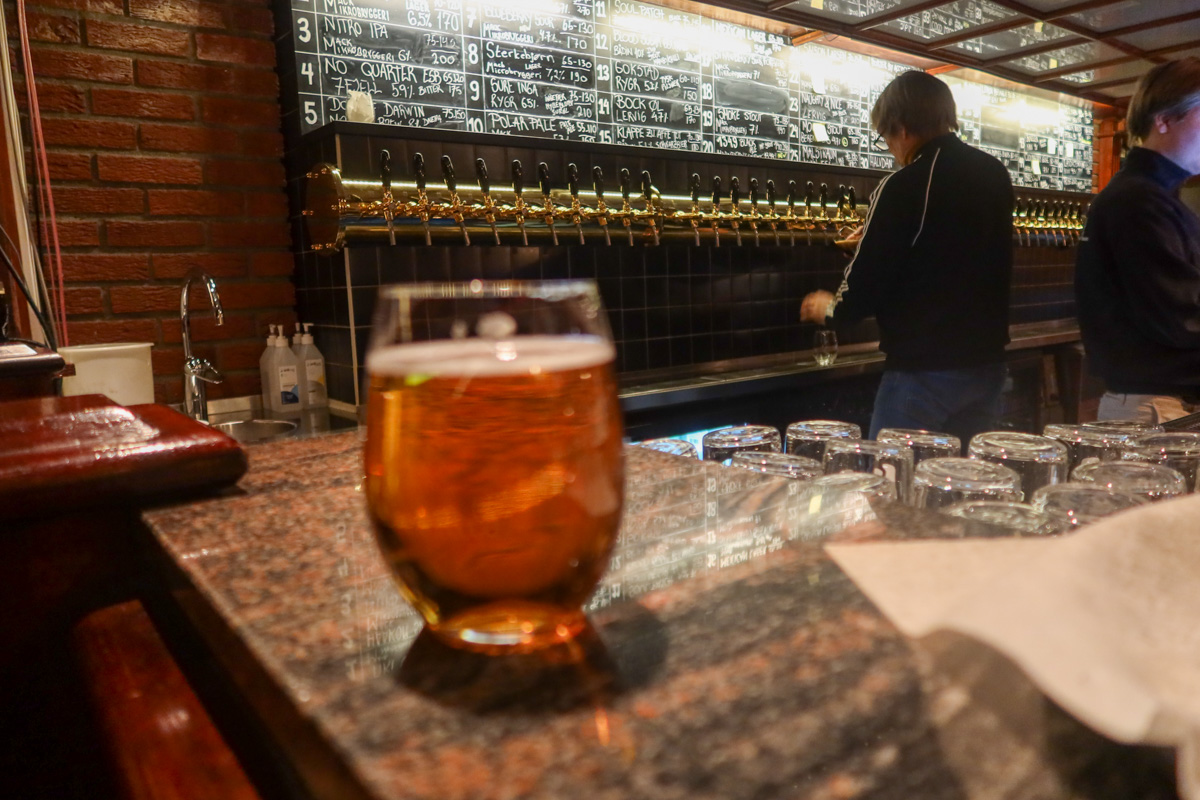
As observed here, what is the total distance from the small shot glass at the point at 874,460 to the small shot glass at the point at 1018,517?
1.11 ft

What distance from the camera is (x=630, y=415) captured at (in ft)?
10.6

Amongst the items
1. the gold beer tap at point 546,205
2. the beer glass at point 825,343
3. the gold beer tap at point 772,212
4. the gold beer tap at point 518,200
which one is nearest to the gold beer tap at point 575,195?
the gold beer tap at point 546,205

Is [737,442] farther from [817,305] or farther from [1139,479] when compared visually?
[817,305]

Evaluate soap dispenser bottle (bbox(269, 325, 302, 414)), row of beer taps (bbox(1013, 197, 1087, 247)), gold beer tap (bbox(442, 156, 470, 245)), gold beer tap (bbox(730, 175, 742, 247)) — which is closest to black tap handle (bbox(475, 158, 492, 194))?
gold beer tap (bbox(442, 156, 470, 245))

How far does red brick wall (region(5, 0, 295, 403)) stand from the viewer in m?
2.77

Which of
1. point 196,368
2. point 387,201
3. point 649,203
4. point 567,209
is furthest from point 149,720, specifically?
point 649,203

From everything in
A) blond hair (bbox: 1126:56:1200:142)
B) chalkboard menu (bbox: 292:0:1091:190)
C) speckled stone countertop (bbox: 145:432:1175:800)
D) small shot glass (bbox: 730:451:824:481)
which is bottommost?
small shot glass (bbox: 730:451:824:481)

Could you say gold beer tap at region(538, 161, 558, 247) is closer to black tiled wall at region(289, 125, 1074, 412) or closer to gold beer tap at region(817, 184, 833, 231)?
black tiled wall at region(289, 125, 1074, 412)

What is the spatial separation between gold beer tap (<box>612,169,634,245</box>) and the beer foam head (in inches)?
127

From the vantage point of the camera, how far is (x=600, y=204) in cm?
351

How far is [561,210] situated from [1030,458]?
2.57 m

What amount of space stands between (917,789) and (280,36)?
11.9 feet

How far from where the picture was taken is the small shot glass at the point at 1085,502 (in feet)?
2.33

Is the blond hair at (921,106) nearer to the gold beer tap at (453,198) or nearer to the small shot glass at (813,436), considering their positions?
the gold beer tap at (453,198)
